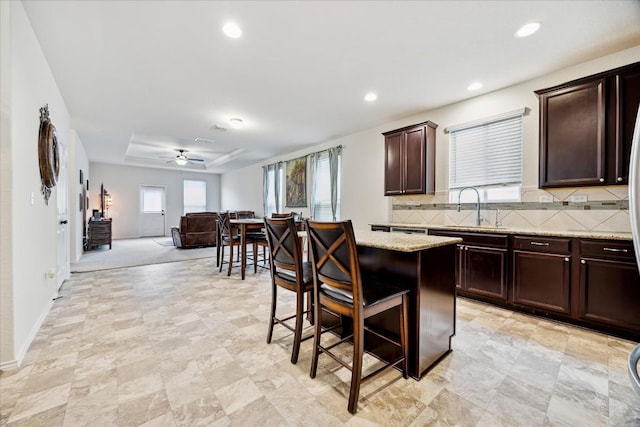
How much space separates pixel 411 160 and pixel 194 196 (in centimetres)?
977

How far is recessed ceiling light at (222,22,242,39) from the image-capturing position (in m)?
2.32

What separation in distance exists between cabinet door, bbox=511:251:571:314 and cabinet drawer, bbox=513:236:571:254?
1.8 inches

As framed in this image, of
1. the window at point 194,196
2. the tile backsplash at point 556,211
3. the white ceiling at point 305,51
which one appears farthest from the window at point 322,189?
the window at point 194,196

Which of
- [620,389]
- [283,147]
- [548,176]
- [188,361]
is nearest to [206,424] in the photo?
[188,361]

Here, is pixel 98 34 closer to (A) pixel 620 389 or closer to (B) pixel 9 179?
(B) pixel 9 179

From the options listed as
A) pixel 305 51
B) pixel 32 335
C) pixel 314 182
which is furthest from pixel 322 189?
pixel 32 335

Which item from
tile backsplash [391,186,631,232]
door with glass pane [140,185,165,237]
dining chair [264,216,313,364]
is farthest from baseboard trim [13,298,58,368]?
door with glass pane [140,185,165,237]

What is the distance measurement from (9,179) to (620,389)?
426cm

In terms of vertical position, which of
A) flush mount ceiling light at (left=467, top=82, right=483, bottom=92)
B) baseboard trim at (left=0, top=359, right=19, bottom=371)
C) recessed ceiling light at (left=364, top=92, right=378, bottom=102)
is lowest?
baseboard trim at (left=0, top=359, right=19, bottom=371)

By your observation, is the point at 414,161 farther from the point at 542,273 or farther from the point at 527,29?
A: the point at 542,273

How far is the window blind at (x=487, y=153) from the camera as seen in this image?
336cm

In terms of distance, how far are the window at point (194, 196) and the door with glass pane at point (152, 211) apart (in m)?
0.84

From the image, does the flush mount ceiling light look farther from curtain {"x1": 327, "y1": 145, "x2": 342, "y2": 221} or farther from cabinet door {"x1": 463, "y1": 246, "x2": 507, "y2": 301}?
curtain {"x1": 327, "y1": 145, "x2": 342, "y2": 221}

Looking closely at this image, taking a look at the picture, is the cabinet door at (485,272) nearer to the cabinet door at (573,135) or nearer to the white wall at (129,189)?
the cabinet door at (573,135)
